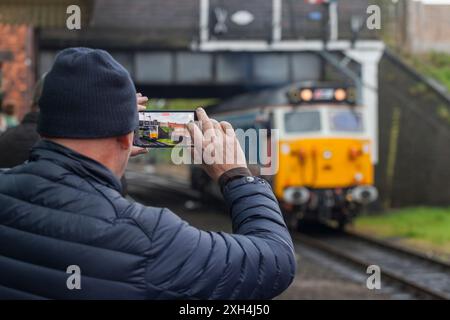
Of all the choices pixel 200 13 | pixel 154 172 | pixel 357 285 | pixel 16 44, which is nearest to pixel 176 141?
pixel 357 285

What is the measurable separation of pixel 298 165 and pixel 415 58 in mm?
10825

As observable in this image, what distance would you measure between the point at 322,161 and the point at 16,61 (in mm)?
7721

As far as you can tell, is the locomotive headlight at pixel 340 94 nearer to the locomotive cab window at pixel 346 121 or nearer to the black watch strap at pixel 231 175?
the locomotive cab window at pixel 346 121

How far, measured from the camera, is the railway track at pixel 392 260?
36.5 ft

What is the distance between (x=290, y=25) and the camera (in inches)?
850

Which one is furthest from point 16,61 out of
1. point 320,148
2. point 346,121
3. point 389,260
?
point 389,260

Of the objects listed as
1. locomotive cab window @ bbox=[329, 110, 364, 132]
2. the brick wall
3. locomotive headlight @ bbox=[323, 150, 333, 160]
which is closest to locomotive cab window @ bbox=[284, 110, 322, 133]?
locomotive cab window @ bbox=[329, 110, 364, 132]

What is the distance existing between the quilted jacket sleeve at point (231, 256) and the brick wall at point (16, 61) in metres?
17.4

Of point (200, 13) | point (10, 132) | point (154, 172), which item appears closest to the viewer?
point (10, 132)

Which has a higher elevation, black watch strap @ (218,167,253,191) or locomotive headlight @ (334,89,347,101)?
black watch strap @ (218,167,253,191)

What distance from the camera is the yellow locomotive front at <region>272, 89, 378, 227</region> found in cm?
1681

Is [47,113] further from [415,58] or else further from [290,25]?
[415,58]

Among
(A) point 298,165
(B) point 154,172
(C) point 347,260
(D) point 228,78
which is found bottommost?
(B) point 154,172

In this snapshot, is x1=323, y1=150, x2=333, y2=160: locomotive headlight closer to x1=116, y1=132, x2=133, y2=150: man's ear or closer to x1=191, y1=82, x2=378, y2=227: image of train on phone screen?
x1=191, y1=82, x2=378, y2=227: image of train on phone screen
